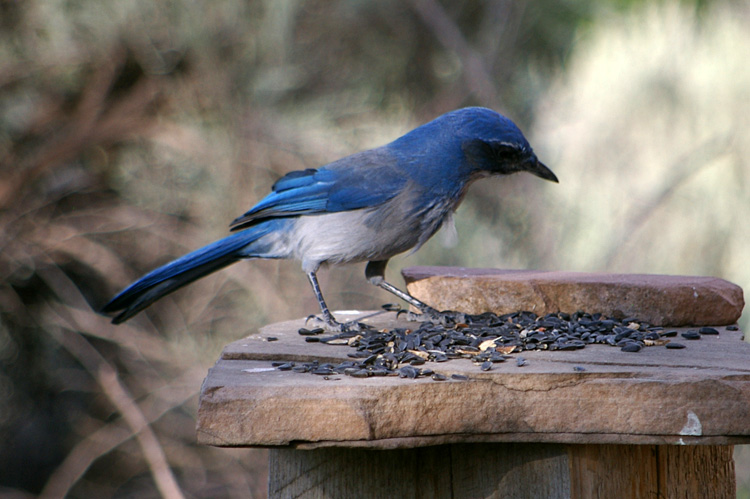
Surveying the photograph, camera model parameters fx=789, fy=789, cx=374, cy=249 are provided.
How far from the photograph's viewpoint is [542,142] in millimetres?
7309

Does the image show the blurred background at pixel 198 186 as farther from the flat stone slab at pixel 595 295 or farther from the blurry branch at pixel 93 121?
the flat stone slab at pixel 595 295

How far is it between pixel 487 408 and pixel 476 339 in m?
0.68

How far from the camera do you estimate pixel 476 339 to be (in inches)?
108

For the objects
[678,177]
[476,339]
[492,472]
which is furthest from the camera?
[678,177]

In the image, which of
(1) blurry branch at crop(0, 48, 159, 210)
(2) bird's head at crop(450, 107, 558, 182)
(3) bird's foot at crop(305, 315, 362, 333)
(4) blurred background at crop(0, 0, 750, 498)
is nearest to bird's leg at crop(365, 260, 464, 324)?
(3) bird's foot at crop(305, 315, 362, 333)

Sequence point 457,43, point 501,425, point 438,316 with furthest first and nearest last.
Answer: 1. point 457,43
2. point 438,316
3. point 501,425

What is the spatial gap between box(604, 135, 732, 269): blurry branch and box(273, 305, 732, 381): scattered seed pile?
3.79m

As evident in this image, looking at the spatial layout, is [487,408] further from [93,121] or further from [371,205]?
[93,121]

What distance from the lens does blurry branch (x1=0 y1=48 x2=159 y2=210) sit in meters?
6.13

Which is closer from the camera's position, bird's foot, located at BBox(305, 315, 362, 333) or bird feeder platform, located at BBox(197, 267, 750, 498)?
bird feeder platform, located at BBox(197, 267, 750, 498)

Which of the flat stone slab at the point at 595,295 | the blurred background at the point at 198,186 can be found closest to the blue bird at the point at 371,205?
the flat stone slab at the point at 595,295

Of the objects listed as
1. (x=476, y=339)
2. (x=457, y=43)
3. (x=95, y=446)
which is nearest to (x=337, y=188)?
(x=476, y=339)

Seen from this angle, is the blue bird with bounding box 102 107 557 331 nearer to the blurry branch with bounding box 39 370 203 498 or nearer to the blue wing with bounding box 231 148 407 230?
the blue wing with bounding box 231 148 407 230

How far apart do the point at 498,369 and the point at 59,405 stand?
5574 mm
